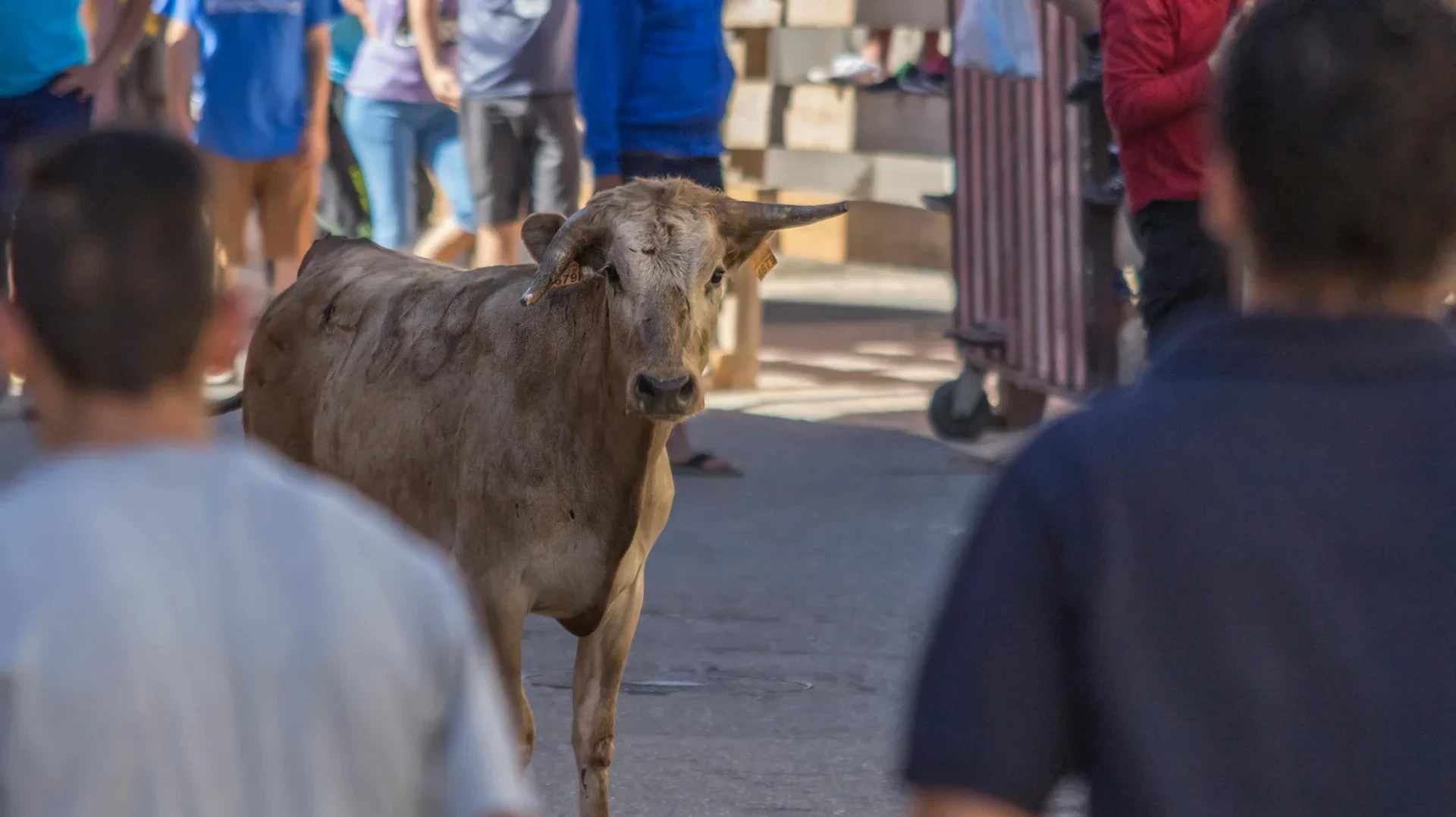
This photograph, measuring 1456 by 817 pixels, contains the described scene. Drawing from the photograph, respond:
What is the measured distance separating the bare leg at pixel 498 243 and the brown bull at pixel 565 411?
3.85 m

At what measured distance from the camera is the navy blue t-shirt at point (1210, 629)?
2.09 metres

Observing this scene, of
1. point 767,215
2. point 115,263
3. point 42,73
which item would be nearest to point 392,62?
point 42,73

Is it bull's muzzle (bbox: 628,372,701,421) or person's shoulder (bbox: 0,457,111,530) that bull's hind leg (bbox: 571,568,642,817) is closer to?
bull's muzzle (bbox: 628,372,701,421)

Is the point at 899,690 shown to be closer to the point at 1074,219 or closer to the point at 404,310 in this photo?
the point at 404,310

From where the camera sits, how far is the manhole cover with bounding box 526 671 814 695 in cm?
680

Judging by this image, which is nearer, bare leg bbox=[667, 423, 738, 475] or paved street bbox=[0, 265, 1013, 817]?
paved street bbox=[0, 265, 1013, 817]

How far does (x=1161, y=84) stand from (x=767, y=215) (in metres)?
1.78

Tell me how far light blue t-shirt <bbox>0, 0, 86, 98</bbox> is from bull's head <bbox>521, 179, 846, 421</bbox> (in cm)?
381

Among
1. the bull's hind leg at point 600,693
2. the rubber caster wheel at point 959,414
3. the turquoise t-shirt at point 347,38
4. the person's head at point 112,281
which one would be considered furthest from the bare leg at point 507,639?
the turquoise t-shirt at point 347,38

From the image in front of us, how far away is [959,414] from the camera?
1124cm

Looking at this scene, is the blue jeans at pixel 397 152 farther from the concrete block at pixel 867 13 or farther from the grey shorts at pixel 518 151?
the concrete block at pixel 867 13

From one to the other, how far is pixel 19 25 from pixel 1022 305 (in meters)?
4.53

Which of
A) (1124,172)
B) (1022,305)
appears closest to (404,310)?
(1124,172)

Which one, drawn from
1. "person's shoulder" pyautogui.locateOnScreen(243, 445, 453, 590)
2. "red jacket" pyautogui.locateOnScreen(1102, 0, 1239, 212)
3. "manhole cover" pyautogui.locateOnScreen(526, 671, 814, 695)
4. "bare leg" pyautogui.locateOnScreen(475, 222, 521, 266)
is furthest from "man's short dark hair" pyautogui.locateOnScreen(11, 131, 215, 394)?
"bare leg" pyautogui.locateOnScreen(475, 222, 521, 266)
